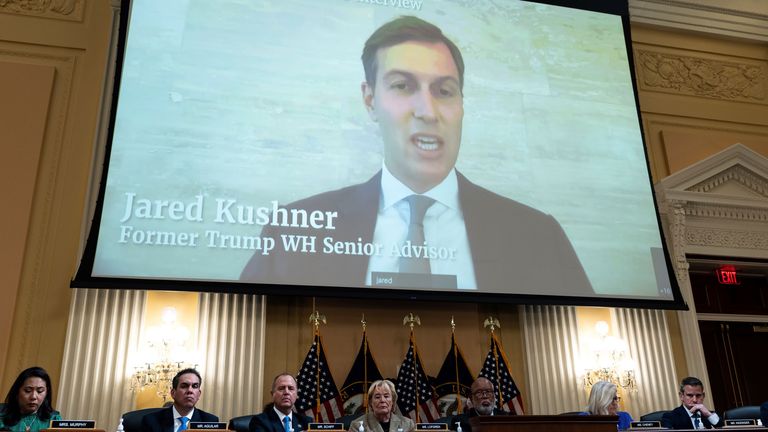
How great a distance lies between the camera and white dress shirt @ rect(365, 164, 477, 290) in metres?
5.86

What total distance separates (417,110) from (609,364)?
3092mm

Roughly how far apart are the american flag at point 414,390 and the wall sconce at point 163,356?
5.94ft

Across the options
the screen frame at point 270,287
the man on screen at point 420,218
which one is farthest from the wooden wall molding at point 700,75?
the man on screen at point 420,218

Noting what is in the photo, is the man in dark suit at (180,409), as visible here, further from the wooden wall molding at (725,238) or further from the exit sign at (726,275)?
the exit sign at (726,275)

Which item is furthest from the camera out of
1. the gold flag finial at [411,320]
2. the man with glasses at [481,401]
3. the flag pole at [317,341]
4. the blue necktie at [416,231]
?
the gold flag finial at [411,320]

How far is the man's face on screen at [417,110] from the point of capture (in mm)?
6312

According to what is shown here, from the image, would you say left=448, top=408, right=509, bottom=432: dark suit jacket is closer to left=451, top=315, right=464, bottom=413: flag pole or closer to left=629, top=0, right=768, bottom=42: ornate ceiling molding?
left=451, top=315, right=464, bottom=413: flag pole

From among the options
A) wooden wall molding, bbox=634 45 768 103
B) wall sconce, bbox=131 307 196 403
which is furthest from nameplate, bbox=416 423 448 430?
wooden wall molding, bbox=634 45 768 103

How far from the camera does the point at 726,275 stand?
7.88 metres

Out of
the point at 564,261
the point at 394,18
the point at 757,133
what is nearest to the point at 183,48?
the point at 394,18

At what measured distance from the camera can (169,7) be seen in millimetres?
6207

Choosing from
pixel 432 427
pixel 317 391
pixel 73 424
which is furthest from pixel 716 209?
pixel 73 424

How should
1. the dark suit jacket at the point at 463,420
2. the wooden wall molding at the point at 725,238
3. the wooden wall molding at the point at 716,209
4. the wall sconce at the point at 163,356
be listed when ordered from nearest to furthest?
the dark suit jacket at the point at 463,420 < the wall sconce at the point at 163,356 < the wooden wall molding at the point at 716,209 < the wooden wall molding at the point at 725,238

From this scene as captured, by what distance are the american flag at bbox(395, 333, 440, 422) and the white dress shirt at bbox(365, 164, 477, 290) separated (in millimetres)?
837
